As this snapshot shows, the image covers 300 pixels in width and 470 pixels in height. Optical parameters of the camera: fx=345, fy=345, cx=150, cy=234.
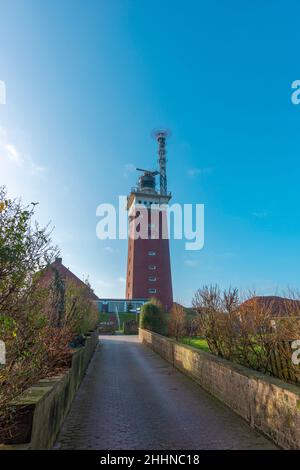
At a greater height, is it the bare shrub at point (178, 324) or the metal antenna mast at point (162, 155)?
the metal antenna mast at point (162, 155)

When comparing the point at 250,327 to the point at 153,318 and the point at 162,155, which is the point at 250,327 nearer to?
the point at 153,318

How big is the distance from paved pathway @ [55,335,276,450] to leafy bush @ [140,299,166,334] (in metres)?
19.2

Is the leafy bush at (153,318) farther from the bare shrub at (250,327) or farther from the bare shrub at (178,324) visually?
the bare shrub at (250,327)

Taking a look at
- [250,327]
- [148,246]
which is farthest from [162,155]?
[250,327]

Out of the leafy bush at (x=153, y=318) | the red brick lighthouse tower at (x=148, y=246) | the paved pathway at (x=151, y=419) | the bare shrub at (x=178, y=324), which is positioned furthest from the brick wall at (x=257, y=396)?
the red brick lighthouse tower at (x=148, y=246)

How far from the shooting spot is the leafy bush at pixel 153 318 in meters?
31.3

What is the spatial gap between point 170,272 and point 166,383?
48.8m

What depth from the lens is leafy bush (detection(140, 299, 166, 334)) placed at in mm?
31328

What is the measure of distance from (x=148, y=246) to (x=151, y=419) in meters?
52.0

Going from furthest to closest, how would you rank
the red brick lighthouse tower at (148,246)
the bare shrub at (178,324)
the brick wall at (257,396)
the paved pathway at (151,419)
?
the red brick lighthouse tower at (148,246) → the bare shrub at (178,324) → the paved pathway at (151,419) → the brick wall at (257,396)

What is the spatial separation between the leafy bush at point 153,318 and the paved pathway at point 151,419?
19.2 m

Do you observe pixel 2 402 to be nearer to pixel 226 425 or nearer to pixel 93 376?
pixel 226 425

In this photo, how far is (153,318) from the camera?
3169 cm

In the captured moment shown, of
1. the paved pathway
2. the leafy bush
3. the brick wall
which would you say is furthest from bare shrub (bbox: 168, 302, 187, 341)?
the brick wall
